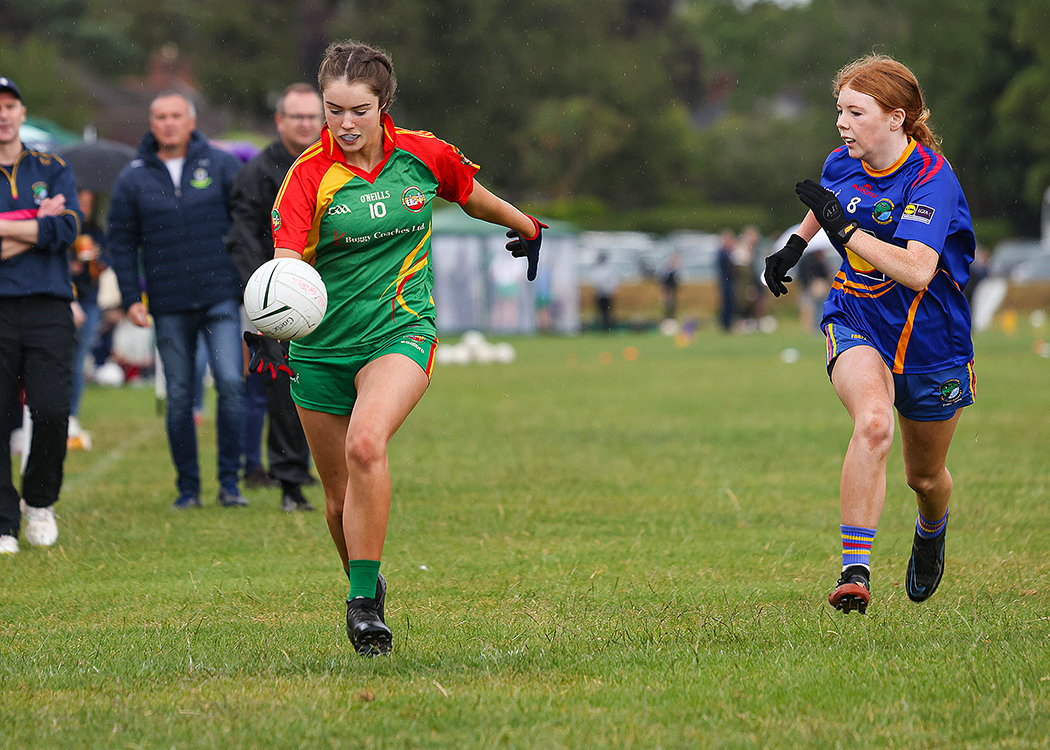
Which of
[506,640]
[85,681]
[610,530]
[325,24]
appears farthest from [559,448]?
[325,24]

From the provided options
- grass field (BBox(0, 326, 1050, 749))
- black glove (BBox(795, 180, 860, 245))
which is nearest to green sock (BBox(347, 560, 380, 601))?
grass field (BBox(0, 326, 1050, 749))

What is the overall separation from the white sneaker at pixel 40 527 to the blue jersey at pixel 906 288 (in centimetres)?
465

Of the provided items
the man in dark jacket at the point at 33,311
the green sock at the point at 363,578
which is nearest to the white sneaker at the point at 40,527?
the man in dark jacket at the point at 33,311

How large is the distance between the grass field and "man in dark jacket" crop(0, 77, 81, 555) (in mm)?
504

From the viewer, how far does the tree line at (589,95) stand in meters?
50.4

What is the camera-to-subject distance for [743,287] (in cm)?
3772

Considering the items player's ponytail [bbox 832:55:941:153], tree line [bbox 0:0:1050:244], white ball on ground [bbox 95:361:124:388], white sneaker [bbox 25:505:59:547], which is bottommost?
white ball on ground [bbox 95:361:124:388]

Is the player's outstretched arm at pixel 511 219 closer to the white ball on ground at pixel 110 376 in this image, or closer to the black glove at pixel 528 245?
the black glove at pixel 528 245

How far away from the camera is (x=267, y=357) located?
198 inches

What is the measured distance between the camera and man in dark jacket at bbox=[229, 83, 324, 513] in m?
8.38

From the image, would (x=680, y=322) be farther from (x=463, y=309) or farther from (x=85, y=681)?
(x=85, y=681)

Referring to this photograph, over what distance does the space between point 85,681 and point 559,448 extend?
746 centimetres

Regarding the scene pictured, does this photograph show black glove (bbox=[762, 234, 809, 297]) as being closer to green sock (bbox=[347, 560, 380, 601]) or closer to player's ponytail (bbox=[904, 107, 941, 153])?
player's ponytail (bbox=[904, 107, 941, 153])

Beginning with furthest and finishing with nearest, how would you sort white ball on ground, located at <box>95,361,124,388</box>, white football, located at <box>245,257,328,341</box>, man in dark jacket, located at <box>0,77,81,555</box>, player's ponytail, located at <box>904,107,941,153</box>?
1. white ball on ground, located at <box>95,361,124,388</box>
2. man in dark jacket, located at <box>0,77,81,555</box>
3. player's ponytail, located at <box>904,107,941,153</box>
4. white football, located at <box>245,257,328,341</box>
